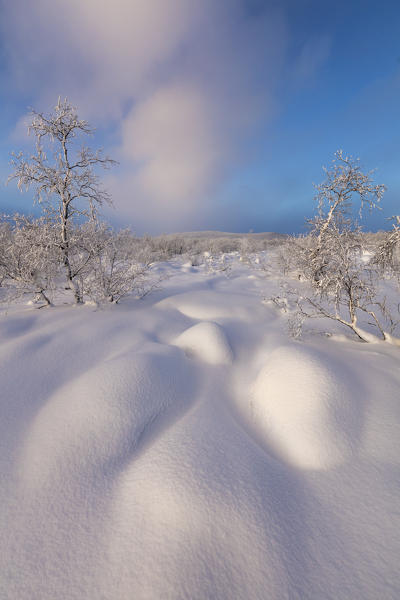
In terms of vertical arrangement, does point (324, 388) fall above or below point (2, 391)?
above

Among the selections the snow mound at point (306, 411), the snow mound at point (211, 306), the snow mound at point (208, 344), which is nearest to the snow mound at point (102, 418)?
the snow mound at point (208, 344)

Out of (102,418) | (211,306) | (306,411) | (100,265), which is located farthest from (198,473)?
(100,265)

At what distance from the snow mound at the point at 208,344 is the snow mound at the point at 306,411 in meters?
0.57

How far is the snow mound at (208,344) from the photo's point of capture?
9.83ft

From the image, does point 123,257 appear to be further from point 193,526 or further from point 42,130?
point 193,526

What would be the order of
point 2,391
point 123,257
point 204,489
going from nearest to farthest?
1. point 204,489
2. point 2,391
3. point 123,257

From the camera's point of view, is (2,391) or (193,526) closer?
(193,526)

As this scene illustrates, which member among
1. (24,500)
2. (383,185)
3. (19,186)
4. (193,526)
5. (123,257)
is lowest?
(24,500)

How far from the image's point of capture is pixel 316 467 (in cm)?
166

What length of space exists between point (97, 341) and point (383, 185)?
728cm

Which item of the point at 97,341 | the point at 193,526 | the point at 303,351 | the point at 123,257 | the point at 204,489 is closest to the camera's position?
the point at 193,526

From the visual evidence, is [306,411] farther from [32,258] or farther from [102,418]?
[32,258]

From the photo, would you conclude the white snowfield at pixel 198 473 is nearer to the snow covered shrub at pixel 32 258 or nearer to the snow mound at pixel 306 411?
the snow mound at pixel 306 411

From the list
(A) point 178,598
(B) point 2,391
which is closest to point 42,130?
(B) point 2,391
